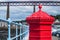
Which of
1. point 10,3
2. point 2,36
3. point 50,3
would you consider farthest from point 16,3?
point 2,36

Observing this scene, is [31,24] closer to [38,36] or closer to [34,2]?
[38,36]

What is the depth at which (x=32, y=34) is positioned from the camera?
11.8ft

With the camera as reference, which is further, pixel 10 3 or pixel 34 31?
pixel 10 3

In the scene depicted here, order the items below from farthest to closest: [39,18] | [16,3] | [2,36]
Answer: [16,3] < [2,36] < [39,18]

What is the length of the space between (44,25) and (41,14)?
0.20 metres

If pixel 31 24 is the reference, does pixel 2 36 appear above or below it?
below

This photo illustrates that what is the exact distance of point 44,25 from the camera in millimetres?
3584

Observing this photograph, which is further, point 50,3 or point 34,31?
point 50,3

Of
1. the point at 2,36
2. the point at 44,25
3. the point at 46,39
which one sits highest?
the point at 44,25

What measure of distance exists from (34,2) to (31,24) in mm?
84630

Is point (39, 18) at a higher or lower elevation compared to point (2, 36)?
higher

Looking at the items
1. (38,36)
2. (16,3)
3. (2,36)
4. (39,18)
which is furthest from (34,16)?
(16,3)

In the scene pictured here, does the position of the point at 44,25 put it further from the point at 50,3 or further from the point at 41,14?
the point at 50,3

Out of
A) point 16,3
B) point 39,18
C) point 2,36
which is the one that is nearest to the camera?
point 39,18
